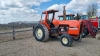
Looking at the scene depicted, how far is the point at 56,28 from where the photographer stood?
8531mm

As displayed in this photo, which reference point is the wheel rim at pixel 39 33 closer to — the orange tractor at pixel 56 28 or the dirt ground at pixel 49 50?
the orange tractor at pixel 56 28

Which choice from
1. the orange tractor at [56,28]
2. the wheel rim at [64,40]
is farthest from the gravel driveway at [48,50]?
the orange tractor at [56,28]

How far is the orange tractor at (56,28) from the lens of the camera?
755 centimetres

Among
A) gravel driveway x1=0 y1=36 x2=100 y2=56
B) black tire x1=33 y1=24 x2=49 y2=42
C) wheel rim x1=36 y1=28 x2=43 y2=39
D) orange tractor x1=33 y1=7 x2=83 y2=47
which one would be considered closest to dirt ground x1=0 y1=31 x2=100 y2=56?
gravel driveway x1=0 y1=36 x2=100 y2=56

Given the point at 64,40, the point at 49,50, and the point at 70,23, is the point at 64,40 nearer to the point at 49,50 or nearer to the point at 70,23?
the point at 70,23

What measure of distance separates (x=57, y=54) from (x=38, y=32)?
11.5 feet

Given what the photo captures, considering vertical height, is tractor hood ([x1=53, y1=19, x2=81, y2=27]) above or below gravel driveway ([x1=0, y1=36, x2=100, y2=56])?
above

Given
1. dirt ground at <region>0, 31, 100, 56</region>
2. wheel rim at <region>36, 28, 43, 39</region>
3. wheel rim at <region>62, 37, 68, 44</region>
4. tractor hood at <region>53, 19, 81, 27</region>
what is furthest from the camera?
wheel rim at <region>36, 28, 43, 39</region>

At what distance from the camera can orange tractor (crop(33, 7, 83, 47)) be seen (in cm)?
755

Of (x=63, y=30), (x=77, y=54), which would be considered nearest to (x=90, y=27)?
(x=63, y=30)

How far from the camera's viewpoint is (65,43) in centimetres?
728

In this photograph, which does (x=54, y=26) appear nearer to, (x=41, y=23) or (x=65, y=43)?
(x=41, y=23)

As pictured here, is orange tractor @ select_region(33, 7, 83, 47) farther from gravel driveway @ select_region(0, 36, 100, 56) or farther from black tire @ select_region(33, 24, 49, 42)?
gravel driveway @ select_region(0, 36, 100, 56)

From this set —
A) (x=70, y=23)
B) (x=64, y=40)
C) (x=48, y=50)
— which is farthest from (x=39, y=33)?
(x=48, y=50)
